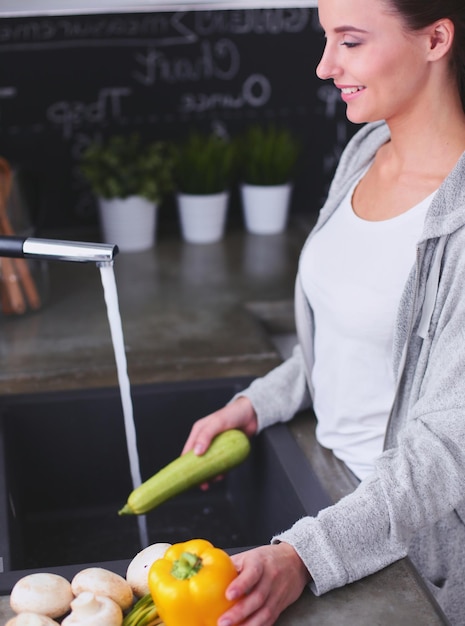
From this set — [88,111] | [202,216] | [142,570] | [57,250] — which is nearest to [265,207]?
[202,216]

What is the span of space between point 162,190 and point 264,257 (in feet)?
1.21

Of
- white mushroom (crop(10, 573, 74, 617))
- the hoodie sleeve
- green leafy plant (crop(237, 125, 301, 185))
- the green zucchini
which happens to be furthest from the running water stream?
green leafy plant (crop(237, 125, 301, 185))

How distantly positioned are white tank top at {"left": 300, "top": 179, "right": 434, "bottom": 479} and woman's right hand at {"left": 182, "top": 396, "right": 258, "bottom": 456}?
11 cm

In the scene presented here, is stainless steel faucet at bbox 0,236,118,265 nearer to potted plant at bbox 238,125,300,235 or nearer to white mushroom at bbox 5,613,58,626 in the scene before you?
white mushroom at bbox 5,613,58,626

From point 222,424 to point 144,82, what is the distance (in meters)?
1.64

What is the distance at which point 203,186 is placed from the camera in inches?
104

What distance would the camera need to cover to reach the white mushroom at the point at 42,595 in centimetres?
95

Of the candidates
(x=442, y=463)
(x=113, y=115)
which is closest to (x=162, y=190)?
(x=113, y=115)

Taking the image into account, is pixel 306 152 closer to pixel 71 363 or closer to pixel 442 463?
pixel 71 363

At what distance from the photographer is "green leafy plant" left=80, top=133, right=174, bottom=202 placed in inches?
100

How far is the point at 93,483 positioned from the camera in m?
1.62

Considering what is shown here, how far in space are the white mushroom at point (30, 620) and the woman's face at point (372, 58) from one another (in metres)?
0.74

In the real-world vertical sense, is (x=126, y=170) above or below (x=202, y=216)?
above

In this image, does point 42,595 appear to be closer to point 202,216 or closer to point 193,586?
point 193,586
